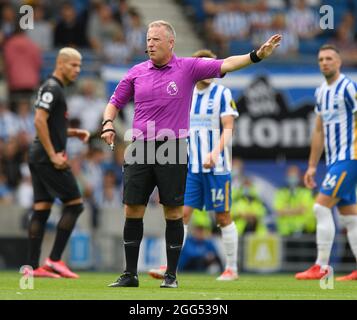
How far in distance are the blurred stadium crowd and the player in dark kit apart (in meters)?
4.97

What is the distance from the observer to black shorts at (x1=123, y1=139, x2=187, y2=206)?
9.77 meters

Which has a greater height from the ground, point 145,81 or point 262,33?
point 262,33

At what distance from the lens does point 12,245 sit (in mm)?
17172

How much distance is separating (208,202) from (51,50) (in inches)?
373

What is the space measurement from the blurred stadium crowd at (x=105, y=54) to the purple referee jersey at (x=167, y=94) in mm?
7756

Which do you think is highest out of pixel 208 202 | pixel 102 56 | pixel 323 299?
pixel 102 56

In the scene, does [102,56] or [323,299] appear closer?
[323,299]

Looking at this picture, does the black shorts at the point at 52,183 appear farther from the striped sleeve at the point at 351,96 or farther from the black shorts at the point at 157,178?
the striped sleeve at the point at 351,96

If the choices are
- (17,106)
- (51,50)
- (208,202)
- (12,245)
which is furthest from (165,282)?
(51,50)

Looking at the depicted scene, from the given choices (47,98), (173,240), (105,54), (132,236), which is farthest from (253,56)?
(105,54)

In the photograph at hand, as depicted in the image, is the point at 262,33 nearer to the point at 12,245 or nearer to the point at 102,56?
the point at 102,56

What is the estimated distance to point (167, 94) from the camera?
978 cm

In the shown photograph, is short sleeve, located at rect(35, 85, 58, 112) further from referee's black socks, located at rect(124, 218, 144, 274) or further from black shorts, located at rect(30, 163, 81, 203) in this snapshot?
referee's black socks, located at rect(124, 218, 144, 274)

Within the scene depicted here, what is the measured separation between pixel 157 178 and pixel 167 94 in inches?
29.9
